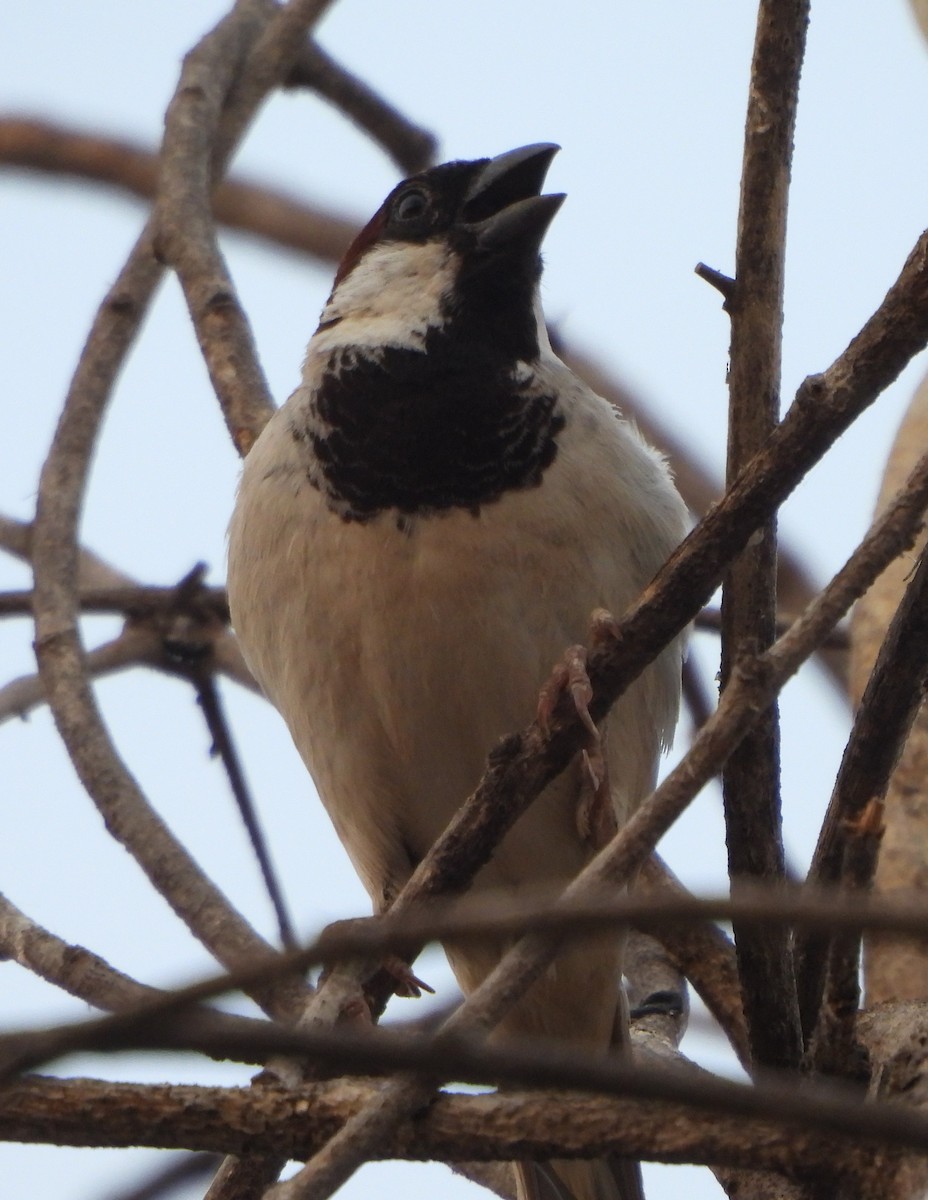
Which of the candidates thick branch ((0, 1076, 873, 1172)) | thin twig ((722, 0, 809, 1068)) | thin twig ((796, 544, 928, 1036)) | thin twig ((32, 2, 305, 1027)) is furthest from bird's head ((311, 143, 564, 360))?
thick branch ((0, 1076, 873, 1172))

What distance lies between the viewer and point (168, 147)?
4.70 meters

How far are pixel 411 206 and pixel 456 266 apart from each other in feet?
0.86

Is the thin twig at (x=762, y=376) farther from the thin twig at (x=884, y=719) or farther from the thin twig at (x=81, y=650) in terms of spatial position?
the thin twig at (x=81, y=650)

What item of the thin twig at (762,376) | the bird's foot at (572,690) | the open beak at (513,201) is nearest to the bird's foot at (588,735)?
the bird's foot at (572,690)

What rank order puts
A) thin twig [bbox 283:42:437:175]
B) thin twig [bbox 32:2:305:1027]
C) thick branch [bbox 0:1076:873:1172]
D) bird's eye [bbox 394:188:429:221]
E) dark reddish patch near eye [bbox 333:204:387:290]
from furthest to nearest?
1. thin twig [bbox 283:42:437:175]
2. dark reddish patch near eye [bbox 333:204:387:290]
3. bird's eye [bbox 394:188:429:221]
4. thin twig [bbox 32:2:305:1027]
5. thick branch [bbox 0:1076:873:1172]

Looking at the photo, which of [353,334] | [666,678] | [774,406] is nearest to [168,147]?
[353,334]

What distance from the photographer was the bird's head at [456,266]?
3746 mm

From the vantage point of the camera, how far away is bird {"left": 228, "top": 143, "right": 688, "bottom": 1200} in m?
3.22

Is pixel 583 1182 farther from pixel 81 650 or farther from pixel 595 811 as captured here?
pixel 81 650

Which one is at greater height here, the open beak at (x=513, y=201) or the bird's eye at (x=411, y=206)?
the bird's eye at (x=411, y=206)

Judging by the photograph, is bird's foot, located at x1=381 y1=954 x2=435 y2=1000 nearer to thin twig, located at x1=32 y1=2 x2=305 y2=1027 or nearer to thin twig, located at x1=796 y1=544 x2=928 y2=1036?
thin twig, located at x1=32 y1=2 x2=305 y2=1027

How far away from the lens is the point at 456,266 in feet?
12.8

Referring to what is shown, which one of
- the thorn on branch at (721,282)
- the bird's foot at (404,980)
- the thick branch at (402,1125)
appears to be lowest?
the thick branch at (402,1125)

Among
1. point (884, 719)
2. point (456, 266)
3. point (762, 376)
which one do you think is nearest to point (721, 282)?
point (762, 376)
